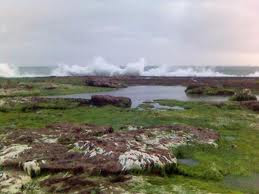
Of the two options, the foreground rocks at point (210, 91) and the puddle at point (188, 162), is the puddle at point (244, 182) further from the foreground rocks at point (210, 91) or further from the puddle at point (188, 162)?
the foreground rocks at point (210, 91)

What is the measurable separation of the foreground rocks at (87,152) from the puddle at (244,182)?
3.54 metres

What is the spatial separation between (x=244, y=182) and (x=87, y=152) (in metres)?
9.64

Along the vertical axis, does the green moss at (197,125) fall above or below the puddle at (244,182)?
above

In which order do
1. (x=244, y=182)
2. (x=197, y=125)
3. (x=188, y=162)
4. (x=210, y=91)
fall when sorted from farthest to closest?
(x=210, y=91) < (x=197, y=125) < (x=188, y=162) < (x=244, y=182)

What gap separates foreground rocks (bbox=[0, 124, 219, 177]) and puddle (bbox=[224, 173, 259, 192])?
354 centimetres

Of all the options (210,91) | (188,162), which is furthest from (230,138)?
(210,91)

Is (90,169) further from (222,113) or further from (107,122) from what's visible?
(222,113)

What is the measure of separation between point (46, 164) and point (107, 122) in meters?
20.0

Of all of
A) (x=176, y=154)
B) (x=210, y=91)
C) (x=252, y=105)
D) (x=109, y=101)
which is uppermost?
(x=109, y=101)

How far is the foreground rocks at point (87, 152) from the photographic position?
22.1 metres

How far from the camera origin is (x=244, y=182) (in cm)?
2289

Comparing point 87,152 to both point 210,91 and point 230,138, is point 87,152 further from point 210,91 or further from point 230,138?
point 210,91

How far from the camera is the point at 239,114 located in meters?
49.3

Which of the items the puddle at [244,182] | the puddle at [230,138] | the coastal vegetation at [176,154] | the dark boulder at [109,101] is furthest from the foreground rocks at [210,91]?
the puddle at [244,182]
